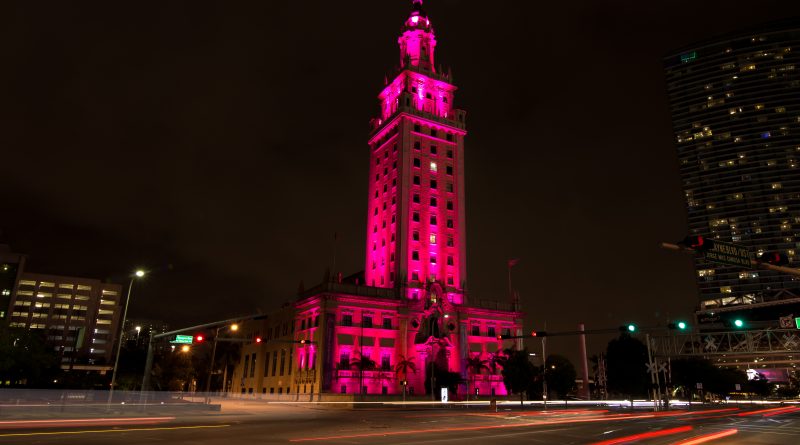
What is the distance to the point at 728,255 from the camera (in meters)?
20.3

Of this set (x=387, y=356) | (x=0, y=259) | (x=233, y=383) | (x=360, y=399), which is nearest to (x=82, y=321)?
(x=0, y=259)

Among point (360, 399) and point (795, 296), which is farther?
point (360, 399)

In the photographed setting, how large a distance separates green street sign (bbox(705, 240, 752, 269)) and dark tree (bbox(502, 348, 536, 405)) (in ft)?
237

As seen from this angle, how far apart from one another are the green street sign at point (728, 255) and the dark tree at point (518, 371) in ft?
237

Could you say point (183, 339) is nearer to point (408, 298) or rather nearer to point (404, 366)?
point (404, 366)

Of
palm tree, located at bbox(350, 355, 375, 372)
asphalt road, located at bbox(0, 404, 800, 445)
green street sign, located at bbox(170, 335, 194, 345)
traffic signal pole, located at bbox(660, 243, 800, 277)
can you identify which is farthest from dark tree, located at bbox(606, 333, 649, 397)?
traffic signal pole, located at bbox(660, 243, 800, 277)

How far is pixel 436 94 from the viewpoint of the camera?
11812cm

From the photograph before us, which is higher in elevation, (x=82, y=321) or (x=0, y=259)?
(x=0, y=259)

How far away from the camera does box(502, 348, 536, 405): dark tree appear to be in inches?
3575

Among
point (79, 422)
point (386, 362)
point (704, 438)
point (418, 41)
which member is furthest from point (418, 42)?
point (704, 438)

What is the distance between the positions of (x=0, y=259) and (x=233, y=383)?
3577 inches

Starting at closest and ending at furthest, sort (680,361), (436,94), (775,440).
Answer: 1. (775,440)
2. (436,94)
3. (680,361)

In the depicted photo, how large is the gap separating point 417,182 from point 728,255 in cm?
8809

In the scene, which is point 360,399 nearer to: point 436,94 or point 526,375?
point 526,375
